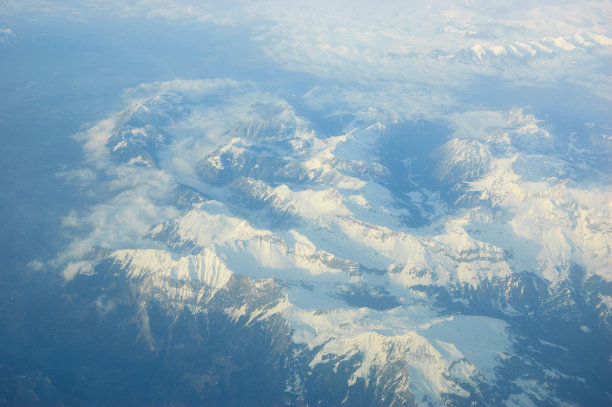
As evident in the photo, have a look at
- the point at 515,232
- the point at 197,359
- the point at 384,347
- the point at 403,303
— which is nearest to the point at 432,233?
the point at 515,232

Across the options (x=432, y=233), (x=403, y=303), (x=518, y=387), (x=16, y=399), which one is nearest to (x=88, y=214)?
(x=16, y=399)

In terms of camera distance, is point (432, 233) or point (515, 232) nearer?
point (515, 232)

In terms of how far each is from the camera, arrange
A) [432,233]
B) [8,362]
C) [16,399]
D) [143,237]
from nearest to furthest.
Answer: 1. [16,399]
2. [8,362]
3. [143,237]
4. [432,233]

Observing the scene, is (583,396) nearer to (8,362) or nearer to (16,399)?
(16,399)

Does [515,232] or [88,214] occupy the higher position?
[515,232]

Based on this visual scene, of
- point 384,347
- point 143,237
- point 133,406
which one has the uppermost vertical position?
point 384,347

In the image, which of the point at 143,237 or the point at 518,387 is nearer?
the point at 518,387

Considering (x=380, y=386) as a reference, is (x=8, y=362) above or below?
below

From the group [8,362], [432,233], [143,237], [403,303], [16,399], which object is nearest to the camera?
[16,399]

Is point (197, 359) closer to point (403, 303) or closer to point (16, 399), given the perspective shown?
point (16, 399)
